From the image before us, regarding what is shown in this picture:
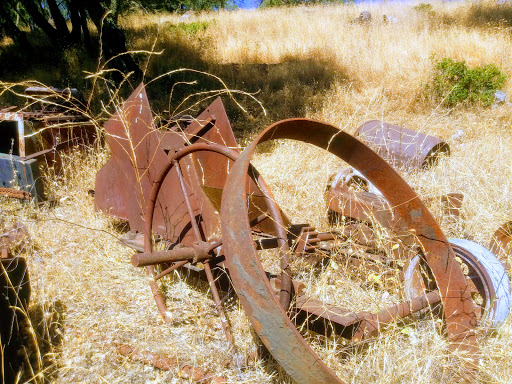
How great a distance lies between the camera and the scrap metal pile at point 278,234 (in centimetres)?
209

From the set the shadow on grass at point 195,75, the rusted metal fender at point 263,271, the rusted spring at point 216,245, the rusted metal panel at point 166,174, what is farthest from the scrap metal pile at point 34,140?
the rusted metal fender at point 263,271

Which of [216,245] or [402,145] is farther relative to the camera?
[402,145]

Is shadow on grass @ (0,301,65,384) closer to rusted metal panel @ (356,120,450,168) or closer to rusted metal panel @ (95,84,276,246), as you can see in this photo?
rusted metal panel @ (95,84,276,246)

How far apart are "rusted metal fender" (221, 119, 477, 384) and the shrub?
5.08 m

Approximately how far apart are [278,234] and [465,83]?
6655 millimetres

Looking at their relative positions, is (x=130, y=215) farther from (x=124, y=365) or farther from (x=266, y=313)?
(x=266, y=313)

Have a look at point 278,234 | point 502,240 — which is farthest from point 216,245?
point 502,240

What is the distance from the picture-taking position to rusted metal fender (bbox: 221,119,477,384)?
6.36 feet

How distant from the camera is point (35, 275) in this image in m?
3.50

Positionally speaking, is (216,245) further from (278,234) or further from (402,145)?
(402,145)

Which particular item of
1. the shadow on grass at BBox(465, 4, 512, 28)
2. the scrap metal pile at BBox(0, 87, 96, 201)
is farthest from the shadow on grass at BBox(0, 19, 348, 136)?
the shadow on grass at BBox(465, 4, 512, 28)

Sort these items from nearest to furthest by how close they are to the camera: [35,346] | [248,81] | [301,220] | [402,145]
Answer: [35,346]
[301,220]
[402,145]
[248,81]

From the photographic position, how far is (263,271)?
78.7 inches

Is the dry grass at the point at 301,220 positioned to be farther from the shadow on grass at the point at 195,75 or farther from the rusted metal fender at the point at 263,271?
the rusted metal fender at the point at 263,271
